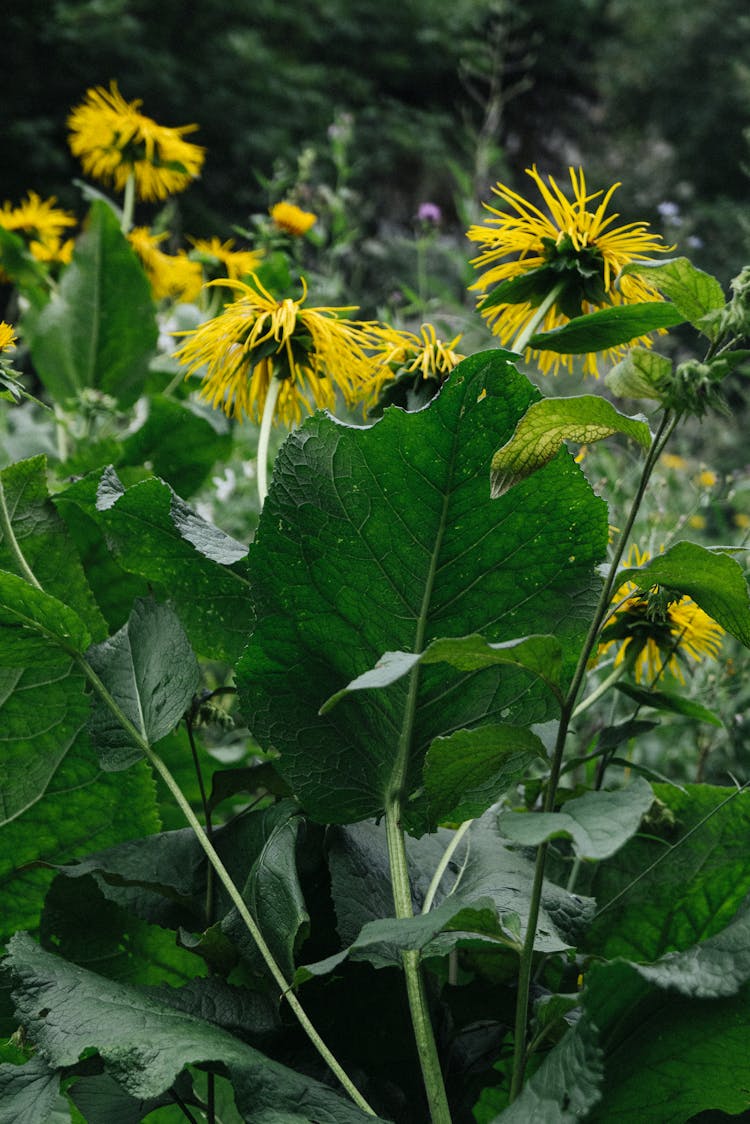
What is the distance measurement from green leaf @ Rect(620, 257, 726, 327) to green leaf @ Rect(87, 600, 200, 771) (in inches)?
13.4

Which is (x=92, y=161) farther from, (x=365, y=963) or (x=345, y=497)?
(x=365, y=963)

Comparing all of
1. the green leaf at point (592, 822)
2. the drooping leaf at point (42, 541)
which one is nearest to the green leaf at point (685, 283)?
the green leaf at point (592, 822)

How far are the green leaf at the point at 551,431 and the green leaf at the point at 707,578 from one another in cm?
6

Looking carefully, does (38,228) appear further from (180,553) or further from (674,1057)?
(674,1057)

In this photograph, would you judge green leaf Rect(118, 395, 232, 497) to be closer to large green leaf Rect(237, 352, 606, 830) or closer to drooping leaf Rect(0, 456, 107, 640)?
drooping leaf Rect(0, 456, 107, 640)

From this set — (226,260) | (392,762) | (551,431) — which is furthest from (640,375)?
(226,260)

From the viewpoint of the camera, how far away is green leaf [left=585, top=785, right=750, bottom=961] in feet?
2.23

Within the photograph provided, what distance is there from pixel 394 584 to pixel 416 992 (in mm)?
210

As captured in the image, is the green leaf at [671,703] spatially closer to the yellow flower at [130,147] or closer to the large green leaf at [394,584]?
the large green leaf at [394,584]

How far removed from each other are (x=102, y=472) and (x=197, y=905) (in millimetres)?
281

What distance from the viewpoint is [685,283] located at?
49 centimetres

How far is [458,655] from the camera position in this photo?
1.52 ft

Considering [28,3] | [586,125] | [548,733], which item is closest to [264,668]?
[548,733]

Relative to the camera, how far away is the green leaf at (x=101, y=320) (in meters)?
1.46
